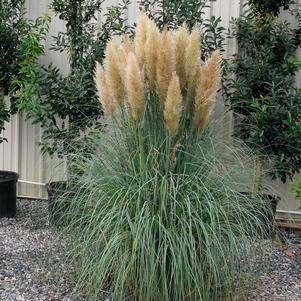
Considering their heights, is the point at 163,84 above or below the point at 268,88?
below

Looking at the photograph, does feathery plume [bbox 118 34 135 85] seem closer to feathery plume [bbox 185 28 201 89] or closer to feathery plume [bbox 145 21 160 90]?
feathery plume [bbox 145 21 160 90]

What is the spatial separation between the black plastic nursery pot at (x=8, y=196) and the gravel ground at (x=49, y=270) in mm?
436

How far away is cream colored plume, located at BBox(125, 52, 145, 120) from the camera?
3.13 meters

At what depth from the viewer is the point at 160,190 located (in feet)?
10.2

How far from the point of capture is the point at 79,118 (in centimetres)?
494

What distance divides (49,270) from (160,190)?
1.09 m

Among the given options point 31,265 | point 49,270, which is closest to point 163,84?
point 49,270

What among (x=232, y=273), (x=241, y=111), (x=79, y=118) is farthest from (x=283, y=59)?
(x=232, y=273)

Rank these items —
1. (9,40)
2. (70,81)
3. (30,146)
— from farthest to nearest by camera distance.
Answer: (30,146) < (9,40) < (70,81)

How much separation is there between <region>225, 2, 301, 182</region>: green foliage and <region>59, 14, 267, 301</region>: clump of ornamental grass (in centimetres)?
109

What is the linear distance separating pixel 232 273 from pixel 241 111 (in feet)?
6.69

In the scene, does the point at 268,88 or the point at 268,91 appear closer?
the point at 268,88

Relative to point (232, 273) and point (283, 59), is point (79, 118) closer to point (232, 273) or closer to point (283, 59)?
point (283, 59)

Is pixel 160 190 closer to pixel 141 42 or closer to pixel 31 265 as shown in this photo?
pixel 141 42
